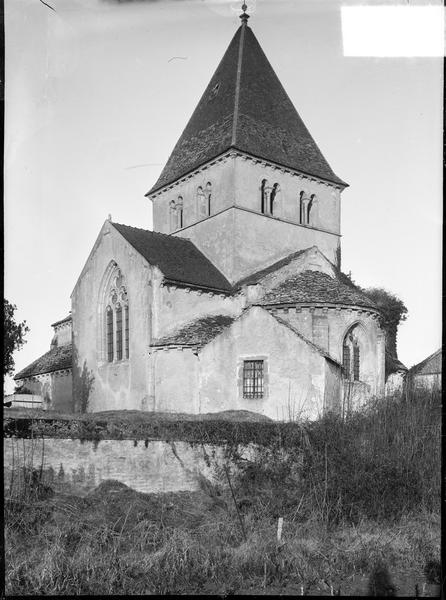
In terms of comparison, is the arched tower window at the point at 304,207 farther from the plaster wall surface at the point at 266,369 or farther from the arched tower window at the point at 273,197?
the plaster wall surface at the point at 266,369

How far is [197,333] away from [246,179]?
26.3ft

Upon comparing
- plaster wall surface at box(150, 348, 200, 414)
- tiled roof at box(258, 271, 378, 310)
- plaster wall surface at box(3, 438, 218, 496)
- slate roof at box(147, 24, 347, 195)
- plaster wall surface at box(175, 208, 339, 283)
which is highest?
slate roof at box(147, 24, 347, 195)

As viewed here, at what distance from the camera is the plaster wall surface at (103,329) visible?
23453 mm

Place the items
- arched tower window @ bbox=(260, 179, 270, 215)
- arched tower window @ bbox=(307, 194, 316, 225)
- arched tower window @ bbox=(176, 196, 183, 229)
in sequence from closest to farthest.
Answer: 1. arched tower window @ bbox=(260, 179, 270, 215)
2. arched tower window @ bbox=(307, 194, 316, 225)
3. arched tower window @ bbox=(176, 196, 183, 229)

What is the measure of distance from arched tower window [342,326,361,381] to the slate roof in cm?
956


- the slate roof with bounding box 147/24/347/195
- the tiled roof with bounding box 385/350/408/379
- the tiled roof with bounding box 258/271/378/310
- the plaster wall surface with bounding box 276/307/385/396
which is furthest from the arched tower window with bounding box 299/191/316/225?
the plaster wall surface with bounding box 276/307/385/396

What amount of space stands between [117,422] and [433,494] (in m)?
7.35

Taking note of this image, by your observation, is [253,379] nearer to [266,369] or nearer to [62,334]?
[266,369]

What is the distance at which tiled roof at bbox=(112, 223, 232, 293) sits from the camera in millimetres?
23938

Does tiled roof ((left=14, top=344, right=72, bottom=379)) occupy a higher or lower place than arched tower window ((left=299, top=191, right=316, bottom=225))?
lower

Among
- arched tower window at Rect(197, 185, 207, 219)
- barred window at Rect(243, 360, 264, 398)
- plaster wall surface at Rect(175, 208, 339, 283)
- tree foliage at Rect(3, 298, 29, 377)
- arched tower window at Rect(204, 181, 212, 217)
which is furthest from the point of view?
arched tower window at Rect(197, 185, 207, 219)

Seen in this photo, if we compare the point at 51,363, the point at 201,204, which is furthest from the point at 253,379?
the point at 51,363

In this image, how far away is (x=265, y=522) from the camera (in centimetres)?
1227

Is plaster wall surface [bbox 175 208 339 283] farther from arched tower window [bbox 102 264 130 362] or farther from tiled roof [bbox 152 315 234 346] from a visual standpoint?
arched tower window [bbox 102 264 130 362]
